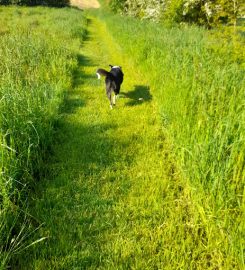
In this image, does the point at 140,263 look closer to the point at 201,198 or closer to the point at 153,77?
the point at 201,198

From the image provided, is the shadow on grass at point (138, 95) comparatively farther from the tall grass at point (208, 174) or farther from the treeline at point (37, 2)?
the treeline at point (37, 2)

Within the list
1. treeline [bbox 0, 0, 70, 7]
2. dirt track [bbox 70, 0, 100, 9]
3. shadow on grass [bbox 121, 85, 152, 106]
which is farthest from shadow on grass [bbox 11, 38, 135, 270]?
dirt track [bbox 70, 0, 100, 9]

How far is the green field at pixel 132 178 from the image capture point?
2742 millimetres

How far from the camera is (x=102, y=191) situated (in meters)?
3.80

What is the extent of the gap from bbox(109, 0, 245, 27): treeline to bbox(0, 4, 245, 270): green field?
11.7 ft

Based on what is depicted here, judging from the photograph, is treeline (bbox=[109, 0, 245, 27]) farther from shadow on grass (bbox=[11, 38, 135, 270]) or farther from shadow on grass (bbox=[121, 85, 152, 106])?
shadow on grass (bbox=[11, 38, 135, 270])

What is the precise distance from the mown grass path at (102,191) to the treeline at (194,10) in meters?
4.80

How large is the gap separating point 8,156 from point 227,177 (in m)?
Result: 2.46

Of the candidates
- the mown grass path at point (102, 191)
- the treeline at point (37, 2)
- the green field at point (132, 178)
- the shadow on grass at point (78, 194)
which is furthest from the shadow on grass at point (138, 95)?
the treeline at point (37, 2)

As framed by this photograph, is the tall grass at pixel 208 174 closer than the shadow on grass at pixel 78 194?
Yes

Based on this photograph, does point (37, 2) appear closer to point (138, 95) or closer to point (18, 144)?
point (138, 95)

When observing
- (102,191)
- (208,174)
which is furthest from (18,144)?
(208,174)

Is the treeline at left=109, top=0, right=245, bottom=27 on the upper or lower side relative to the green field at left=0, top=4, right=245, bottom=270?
upper

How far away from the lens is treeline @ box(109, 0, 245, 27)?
353 inches
